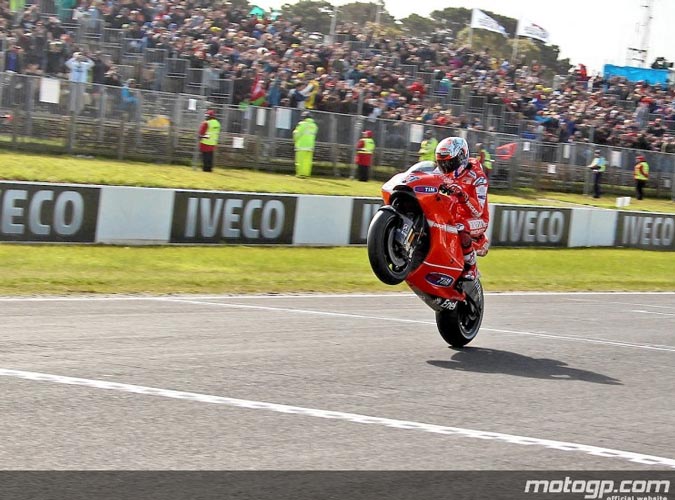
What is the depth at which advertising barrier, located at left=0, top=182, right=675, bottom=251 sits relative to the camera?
1653 centimetres

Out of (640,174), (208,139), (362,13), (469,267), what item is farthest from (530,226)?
(362,13)

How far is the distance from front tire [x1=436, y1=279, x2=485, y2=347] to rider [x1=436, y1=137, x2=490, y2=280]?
216 mm

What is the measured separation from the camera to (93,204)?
56.9ft

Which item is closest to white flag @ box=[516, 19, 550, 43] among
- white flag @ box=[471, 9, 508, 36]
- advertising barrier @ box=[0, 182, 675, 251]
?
white flag @ box=[471, 9, 508, 36]

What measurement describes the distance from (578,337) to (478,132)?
74.5 feet

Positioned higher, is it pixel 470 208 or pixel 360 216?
pixel 470 208

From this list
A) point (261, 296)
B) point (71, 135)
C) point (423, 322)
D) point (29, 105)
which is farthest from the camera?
point (71, 135)

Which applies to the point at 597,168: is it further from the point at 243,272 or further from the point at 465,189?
the point at 465,189

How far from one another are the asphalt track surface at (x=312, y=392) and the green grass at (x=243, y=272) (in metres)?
2.54

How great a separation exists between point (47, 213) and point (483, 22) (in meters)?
33.7

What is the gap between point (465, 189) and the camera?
31.4ft

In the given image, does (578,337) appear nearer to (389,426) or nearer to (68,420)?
(389,426)

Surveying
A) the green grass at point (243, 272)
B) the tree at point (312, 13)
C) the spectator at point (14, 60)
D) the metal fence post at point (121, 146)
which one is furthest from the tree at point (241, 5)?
the green grass at point (243, 272)
